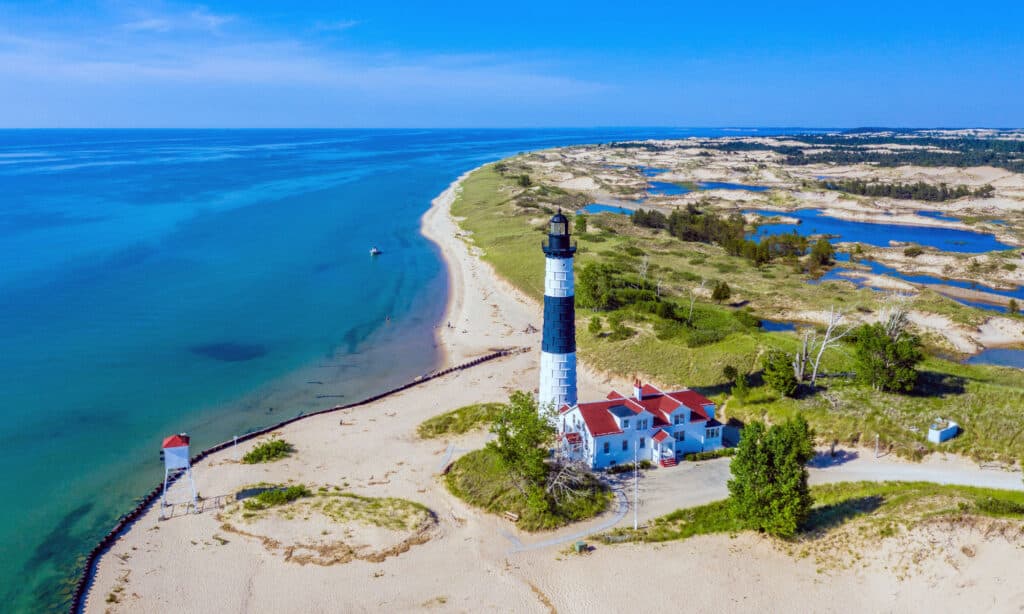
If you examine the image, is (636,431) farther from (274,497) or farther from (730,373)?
(274,497)

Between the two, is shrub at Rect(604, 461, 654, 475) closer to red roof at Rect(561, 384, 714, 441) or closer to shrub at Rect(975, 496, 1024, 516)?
red roof at Rect(561, 384, 714, 441)

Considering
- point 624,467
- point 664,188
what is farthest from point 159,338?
point 664,188

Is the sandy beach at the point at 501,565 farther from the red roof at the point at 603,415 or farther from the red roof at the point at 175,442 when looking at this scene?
the red roof at the point at 175,442

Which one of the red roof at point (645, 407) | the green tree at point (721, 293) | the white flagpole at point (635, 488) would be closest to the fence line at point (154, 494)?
the red roof at point (645, 407)

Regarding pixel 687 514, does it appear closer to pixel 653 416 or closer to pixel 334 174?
pixel 653 416

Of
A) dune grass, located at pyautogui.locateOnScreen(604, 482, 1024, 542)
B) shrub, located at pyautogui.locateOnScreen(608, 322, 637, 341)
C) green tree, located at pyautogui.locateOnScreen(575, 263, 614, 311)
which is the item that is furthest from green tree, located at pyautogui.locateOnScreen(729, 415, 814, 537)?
green tree, located at pyautogui.locateOnScreen(575, 263, 614, 311)

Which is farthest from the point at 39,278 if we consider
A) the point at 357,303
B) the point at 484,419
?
the point at 484,419
